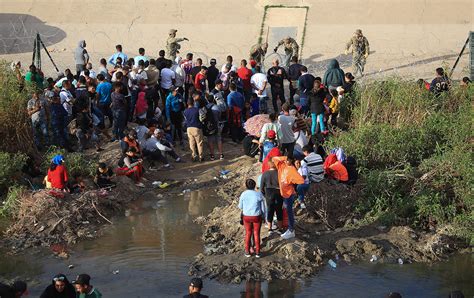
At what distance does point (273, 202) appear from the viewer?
13.4m

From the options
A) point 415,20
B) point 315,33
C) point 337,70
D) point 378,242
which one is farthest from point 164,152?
point 415,20

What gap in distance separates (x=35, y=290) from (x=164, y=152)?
19.2 feet

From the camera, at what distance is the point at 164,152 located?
1770cm

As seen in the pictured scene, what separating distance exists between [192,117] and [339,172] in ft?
12.9

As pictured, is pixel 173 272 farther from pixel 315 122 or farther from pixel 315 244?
pixel 315 122

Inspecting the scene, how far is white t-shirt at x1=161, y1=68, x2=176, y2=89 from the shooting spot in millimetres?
19344

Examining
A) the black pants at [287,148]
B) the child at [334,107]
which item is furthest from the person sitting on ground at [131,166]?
the child at [334,107]

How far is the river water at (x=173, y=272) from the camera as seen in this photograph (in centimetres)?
1227

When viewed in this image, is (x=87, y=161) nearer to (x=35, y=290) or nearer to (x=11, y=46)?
(x=35, y=290)

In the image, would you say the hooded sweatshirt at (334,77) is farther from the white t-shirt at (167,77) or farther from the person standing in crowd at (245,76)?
the white t-shirt at (167,77)

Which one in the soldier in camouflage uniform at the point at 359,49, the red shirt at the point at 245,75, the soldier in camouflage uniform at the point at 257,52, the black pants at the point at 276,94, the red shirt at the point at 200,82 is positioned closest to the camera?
the red shirt at the point at 200,82

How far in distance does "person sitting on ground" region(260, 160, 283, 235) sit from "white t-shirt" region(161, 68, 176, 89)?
6.39m

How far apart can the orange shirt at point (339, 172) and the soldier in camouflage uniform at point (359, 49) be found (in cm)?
718

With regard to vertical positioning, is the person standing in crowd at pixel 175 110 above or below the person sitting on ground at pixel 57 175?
above
